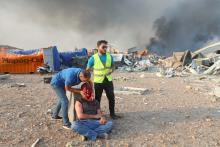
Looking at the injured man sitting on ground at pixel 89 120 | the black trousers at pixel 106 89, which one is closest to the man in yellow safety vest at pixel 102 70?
the black trousers at pixel 106 89

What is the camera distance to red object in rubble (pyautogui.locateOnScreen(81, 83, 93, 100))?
8039 millimetres

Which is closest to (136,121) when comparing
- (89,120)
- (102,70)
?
(102,70)

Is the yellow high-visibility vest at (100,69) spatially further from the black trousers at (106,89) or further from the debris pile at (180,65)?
the debris pile at (180,65)

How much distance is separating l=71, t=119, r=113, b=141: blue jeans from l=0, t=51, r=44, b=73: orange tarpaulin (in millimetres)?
15779

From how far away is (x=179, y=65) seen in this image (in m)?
26.4

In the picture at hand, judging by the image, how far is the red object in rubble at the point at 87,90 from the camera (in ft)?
26.4

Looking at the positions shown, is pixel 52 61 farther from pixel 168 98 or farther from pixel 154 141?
pixel 154 141

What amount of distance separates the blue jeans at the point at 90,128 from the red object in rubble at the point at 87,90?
50 centimetres

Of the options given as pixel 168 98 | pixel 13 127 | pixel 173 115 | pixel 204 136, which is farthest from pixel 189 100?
pixel 13 127

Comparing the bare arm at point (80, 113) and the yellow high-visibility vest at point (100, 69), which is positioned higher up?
the yellow high-visibility vest at point (100, 69)

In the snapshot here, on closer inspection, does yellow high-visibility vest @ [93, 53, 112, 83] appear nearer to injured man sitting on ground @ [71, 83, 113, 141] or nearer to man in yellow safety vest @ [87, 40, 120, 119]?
man in yellow safety vest @ [87, 40, 120, 119]

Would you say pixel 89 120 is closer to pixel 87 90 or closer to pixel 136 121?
pixel 87 90

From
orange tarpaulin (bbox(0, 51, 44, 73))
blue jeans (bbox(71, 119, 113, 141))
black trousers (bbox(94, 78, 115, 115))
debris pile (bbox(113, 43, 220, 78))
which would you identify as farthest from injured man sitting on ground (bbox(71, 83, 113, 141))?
orange tarpaulin (bbox(0, 51, 44, 73))

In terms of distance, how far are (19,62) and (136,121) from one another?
15383mm
